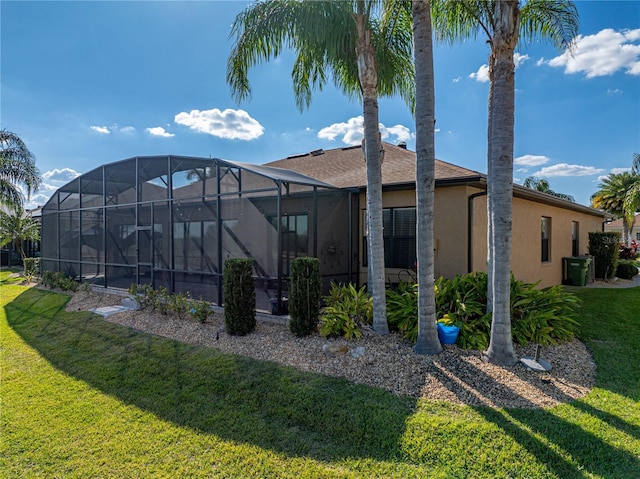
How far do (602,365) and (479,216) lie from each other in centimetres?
372

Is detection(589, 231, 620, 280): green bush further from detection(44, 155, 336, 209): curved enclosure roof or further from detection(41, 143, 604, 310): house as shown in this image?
detection(44, 155, 336, 209): curved enclosure roof

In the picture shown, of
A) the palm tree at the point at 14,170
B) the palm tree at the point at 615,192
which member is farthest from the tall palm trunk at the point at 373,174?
the palm tree at the point at 615,192

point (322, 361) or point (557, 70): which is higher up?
point (557, 70)

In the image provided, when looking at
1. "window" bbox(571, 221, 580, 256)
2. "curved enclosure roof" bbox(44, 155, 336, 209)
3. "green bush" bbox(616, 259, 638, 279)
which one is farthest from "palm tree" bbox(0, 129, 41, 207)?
"green bush" bbox(616, 259, 638, 279)

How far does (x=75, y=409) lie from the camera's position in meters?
3.90

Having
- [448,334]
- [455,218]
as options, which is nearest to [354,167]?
[455,218]

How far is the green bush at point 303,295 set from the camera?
18.9 feet

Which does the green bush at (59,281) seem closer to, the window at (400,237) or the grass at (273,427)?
the grass at (273,427)

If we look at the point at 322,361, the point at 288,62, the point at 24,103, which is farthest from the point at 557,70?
the point at 24,103

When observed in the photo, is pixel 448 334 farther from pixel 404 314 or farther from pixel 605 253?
pixel 605 253

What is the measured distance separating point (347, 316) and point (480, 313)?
2.20 meters

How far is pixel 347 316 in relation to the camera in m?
5.86

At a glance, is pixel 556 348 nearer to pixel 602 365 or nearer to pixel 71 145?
pixel 602 365

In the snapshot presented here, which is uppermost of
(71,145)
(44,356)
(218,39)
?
(218,39)
